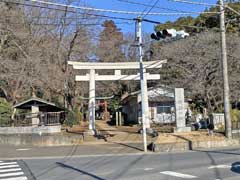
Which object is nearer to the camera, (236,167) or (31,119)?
(236,167)

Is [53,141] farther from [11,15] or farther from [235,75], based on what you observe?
[235,75]

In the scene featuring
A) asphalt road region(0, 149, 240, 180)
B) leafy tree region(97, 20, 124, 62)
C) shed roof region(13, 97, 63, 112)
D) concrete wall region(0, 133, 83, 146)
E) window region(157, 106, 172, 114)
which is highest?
leafy tree region(97, 20, 124, 62)

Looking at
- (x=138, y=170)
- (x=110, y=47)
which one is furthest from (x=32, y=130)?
(x=110, y=47)

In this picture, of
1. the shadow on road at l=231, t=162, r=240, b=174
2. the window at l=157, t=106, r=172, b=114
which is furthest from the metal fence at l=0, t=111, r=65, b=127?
the shadow on road at l=231, t=162, r=240, b=174

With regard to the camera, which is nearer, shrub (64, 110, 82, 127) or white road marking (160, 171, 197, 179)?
white road marking (160, 171, 197, 179)

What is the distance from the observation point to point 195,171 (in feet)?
45.7

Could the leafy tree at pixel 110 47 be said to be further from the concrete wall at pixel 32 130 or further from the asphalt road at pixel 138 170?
the asphalt road at pixel 138 170

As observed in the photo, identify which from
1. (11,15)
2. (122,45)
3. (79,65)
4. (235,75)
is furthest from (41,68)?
(122,45)

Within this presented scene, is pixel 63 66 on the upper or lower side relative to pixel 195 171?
upper

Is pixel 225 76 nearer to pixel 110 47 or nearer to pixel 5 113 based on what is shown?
pixel 5 113

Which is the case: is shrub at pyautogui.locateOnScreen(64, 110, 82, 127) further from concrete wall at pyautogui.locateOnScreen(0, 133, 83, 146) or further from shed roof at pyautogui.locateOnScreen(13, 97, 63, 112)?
concrete wall at pyautogui.locateOnScreen(0, 133, 83, 146)

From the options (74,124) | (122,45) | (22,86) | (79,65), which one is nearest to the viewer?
(79,65)

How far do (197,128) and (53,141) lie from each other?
11.9m

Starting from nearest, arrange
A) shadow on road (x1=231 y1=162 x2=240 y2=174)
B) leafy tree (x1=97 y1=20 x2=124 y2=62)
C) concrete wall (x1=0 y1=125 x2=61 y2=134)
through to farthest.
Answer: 1. shadow on road (x1=231 y1=162 x2=240 y2=174)
2. concrete wall (x1=0 y1=125 x2=61 y2=134)
3. leafy tree (x1=97 y1=20 x2=124 y2=62)
